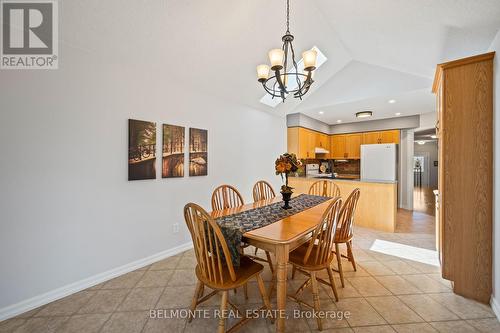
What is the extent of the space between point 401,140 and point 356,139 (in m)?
1.04

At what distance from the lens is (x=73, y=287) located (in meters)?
1.97

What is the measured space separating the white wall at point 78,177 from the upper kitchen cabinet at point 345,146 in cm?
476

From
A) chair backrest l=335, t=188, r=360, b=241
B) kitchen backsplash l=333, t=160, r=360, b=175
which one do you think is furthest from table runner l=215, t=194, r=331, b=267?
kitchen backsplash l=333, t=160, r=360, b=175

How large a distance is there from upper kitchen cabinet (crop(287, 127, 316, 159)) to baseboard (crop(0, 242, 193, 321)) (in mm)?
3591

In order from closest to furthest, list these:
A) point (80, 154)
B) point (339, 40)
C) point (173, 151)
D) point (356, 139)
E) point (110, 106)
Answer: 1. point (80, 154)
2. point (110, 106)
3. point (173, 151)
4. point (339, 40)
5. point (356, 139)

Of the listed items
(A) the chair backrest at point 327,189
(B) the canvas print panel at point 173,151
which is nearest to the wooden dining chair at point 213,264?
(B) the canvas print panel at point 173,151

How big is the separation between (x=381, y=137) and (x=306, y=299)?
16.6ft

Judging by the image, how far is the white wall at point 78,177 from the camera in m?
1.71

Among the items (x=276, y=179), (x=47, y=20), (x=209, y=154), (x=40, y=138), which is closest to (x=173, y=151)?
(x=209, y=154)

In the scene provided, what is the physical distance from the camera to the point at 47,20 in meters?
1.80

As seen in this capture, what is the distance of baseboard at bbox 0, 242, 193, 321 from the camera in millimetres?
1685

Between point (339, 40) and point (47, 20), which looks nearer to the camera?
point (47, 20)

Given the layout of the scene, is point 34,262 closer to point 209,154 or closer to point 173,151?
point 173,151

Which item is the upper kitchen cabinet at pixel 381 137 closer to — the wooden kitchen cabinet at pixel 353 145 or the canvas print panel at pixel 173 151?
the wooden kitchen cabinet at pixel 353 145
